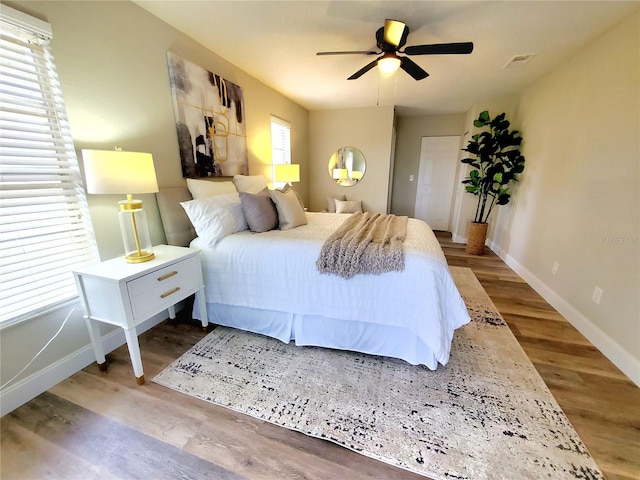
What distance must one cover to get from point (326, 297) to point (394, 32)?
1.98 m

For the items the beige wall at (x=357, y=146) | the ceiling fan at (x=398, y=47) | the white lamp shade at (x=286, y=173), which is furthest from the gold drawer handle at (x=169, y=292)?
the beige wall at (x=357, y=146)

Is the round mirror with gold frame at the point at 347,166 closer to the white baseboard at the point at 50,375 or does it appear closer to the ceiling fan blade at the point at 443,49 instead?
the ceiling fan blade at the point at 443,49

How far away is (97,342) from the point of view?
1610 mm

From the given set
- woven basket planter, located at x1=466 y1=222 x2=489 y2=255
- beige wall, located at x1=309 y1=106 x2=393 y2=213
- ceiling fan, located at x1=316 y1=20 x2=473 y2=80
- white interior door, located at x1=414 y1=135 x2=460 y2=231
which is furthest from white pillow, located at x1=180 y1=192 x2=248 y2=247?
white interior door, located at x1=414 y1=135 x2=460 y2=231

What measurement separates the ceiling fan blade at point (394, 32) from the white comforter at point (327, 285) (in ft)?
4.87

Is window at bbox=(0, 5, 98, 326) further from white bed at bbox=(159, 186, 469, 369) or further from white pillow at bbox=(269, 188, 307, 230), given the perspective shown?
white pillow at bbox=(269, 188, 307, 230)

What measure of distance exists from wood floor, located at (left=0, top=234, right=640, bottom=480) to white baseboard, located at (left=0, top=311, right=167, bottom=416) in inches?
1.8

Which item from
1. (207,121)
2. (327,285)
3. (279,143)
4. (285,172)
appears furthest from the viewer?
(279,143)

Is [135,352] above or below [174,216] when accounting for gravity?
below

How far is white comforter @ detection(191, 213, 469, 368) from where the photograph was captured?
1552 mm

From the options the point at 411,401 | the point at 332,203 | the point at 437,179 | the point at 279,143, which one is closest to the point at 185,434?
the point at 411,401

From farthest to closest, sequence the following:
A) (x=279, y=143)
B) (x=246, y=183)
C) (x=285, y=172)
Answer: (x=279, y=143)
(x=285, y=172)
(x=246, y=183)

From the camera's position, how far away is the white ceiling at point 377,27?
5.93 feet

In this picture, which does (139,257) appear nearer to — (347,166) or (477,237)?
(347,166)
